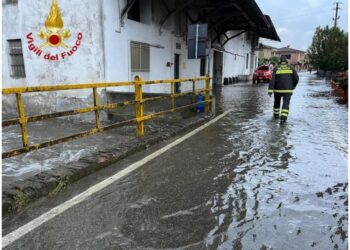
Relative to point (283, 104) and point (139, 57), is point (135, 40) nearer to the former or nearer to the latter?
point (139, 57)

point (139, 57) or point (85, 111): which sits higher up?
point (139, 57)

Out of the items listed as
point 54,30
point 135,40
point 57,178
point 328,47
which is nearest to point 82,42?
point 54,30

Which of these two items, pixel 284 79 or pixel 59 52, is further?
pixel 59 52

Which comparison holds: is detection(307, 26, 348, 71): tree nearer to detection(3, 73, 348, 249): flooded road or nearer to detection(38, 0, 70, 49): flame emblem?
detection(38, 0, 70, 49): flame emblem

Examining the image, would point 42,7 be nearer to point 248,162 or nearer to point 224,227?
point 248,162

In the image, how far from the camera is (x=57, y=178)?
437 centimetres

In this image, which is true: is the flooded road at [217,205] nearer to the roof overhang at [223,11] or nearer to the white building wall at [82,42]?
the white building wall at [82,42]

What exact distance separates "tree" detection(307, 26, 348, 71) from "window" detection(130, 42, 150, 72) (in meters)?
27.5

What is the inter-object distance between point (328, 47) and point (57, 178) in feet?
148

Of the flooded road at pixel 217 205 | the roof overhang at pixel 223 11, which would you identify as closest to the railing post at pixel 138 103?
the flooded road at pixel 217 205

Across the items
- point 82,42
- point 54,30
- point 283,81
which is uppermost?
point 54,30

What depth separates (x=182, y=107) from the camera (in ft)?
29.8

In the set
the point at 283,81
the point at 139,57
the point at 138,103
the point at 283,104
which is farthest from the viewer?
the point at 139,57

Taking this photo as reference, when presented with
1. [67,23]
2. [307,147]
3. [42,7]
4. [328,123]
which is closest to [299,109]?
[328,123]
